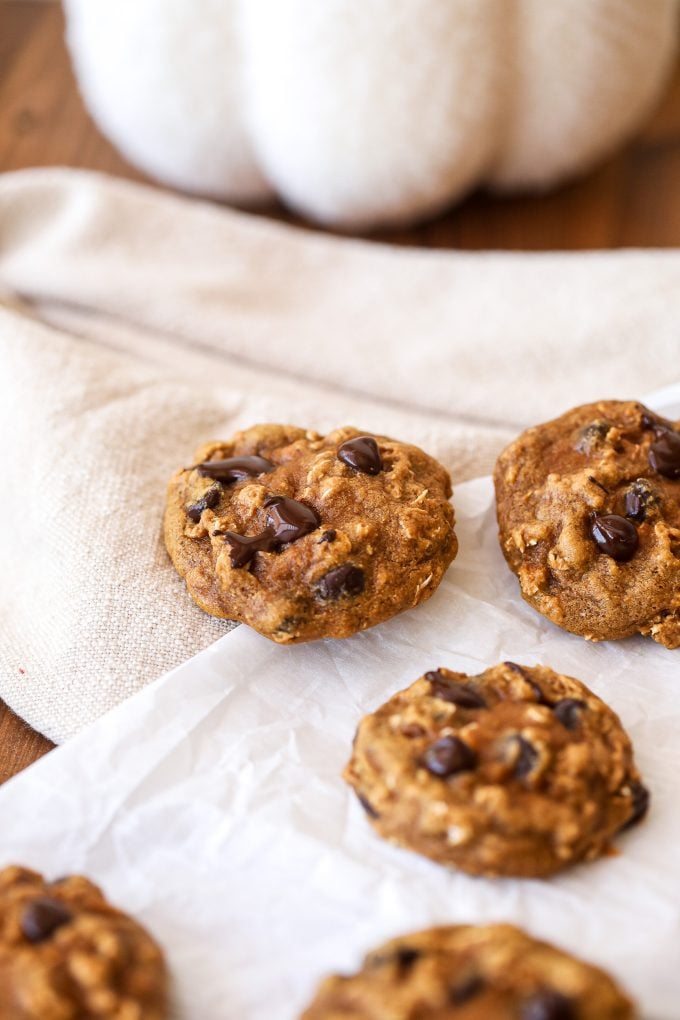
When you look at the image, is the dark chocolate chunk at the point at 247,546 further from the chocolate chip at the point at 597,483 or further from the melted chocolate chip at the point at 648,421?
the melted chocolate chip at the point at 648,421

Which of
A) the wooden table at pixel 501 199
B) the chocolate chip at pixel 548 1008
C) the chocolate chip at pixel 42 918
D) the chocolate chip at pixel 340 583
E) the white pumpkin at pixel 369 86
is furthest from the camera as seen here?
the wooden table at pixel 501 199

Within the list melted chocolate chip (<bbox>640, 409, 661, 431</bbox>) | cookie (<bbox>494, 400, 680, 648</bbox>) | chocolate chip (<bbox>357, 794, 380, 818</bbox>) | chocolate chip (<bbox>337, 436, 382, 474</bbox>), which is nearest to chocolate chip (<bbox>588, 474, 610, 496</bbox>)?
cookie (<bbox>494, 400, 680, 648</bbox>)

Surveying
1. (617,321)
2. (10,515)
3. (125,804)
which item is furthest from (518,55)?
(125,804)

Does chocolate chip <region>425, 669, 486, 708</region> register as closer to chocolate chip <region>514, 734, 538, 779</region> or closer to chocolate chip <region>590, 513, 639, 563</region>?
chocolate chip <region>514, 734, 538, 779</region>

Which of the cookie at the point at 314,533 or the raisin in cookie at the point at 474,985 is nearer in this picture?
the raisin in cookie at the point at 474,985

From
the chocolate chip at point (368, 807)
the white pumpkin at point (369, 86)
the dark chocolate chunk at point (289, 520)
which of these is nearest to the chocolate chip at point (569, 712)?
the chocolate chip at point (368, 807)

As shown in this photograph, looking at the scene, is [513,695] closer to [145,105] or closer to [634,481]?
[634,481]
